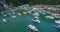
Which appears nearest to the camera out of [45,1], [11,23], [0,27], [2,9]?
[0,27]

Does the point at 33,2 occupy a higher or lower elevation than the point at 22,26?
higher

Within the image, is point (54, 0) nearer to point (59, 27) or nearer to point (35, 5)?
point (35, 5)

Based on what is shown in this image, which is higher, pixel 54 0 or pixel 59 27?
pixel 54 0

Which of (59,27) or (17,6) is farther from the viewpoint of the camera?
(17,6)

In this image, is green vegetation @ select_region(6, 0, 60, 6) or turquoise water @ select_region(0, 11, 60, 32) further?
green vegetation @ select_region(6, 0, 60, 6)

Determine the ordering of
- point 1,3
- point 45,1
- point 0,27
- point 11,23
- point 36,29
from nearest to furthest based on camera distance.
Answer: point 36,29 → point 0,27 → point 11,23 → point 1,3 → point 45,1

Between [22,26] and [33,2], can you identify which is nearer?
[22,26]

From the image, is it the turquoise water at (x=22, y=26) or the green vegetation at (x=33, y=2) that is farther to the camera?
the green vegetation at (x=33, y=2)

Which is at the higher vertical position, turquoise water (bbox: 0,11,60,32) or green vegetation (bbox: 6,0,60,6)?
green vegetation (bbox: 6,0,60,6)

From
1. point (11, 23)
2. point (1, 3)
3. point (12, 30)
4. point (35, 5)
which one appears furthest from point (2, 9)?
point (12, 30)

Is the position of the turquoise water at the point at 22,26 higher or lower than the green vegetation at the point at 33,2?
lower
